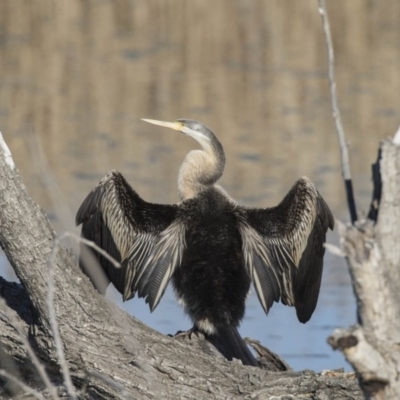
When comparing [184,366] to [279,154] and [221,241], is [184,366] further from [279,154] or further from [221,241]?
[279,154]

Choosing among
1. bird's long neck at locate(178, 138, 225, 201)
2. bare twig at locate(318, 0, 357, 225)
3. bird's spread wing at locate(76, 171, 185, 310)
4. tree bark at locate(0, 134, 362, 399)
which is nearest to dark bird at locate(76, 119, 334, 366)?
bird's spread wing at locate(76, 171, 185, 310)

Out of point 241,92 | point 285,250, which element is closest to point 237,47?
point 241,92

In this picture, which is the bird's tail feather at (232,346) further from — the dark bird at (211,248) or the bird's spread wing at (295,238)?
the bird's spread wing at (295,238)

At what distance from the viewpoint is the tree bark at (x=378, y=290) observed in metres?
2.47

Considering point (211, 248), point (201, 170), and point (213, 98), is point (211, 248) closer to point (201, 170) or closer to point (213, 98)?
point (201, 170)

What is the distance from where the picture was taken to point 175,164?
32.5ft

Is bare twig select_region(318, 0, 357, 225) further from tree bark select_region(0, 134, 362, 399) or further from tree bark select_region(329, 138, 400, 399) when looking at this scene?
tree bark select_region(0, 134, 362, 399)

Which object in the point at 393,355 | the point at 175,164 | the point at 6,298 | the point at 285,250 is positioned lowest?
the point at 6,298

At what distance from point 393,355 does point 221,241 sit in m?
2.14

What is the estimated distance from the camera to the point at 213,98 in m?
12.4

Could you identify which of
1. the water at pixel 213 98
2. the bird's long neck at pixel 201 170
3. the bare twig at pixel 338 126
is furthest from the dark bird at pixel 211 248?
the bare twig at pixel 338 126

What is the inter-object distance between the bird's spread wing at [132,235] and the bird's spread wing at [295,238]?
0.31m

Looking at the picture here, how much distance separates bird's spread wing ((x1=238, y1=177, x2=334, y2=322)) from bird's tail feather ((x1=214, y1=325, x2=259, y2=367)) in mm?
238

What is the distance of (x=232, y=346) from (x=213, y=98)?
8.02 meters
